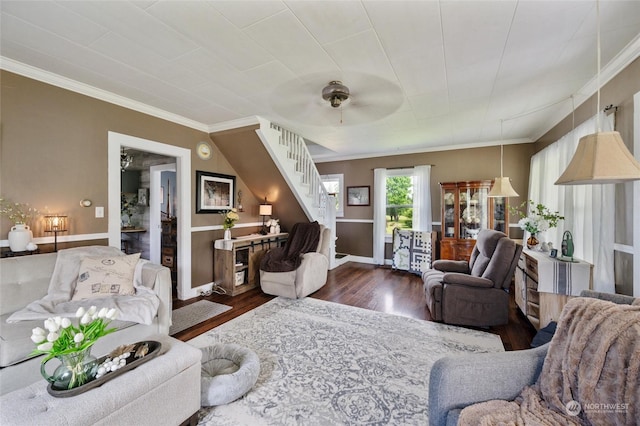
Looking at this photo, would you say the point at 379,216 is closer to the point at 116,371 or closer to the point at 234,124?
the point at 234,124

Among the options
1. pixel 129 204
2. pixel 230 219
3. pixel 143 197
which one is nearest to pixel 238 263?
pixel 230 219

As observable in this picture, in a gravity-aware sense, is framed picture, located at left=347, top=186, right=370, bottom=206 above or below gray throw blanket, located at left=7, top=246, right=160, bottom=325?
above

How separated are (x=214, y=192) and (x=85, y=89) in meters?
1.86

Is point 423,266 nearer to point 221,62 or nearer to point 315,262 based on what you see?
point 315,262

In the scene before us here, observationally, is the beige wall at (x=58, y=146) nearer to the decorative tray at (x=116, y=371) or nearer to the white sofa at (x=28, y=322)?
the white sofa at (x=28, y=322)

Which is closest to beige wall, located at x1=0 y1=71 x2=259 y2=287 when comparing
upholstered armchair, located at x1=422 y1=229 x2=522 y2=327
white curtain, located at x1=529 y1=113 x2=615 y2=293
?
upholstered armchair, located at x1=422 y1=229 x2=522 y2=327

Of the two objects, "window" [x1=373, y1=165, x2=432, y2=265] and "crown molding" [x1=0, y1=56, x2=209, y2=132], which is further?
"window" [x1=373, y1=165, x2=432, y2=265]

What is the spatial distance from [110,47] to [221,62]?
2.66 ft

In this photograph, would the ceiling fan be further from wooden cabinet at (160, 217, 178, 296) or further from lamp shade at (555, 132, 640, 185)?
wooden cabinet at (160, 217, 178, 296)

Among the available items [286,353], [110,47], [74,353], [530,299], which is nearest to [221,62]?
[110,47]

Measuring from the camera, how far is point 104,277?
7.37ft

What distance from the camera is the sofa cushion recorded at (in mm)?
1551

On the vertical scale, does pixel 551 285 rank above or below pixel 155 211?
below

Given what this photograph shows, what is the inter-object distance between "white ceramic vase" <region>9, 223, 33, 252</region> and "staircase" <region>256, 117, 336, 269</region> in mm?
2496
